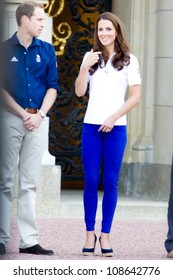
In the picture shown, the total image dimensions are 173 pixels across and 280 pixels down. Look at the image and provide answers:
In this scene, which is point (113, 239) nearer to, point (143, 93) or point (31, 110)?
point (31, 110)

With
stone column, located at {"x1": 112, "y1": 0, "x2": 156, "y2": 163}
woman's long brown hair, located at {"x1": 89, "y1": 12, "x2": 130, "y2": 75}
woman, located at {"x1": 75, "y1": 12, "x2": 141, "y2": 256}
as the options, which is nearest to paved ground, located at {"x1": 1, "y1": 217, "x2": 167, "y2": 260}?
woman, located at {"x1": 75, "y1": 12, "x2": 141, "y2": 256}

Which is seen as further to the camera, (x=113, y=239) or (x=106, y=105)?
(x=113, y=239)

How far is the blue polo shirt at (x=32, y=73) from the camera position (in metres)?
6.62

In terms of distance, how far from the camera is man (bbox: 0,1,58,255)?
21.4 feet

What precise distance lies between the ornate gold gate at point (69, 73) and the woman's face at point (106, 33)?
16.3 ft

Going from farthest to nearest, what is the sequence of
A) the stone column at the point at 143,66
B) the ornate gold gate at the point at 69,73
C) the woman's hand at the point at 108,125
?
the ornate gold gate at the point at 69,73, the stone column at the point at 143,66, the woman's hand at the point at 108,125

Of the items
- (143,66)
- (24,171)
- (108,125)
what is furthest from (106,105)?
(143,66)

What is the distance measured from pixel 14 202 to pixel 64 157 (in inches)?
79.1

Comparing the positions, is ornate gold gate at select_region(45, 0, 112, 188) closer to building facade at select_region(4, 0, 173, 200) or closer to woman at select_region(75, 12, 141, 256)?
building facade at select_region(4, 0, 173, 200)

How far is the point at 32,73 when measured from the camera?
21.9 feet

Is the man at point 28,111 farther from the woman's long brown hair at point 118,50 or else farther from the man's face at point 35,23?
the woman's long brown hair at point 118,50

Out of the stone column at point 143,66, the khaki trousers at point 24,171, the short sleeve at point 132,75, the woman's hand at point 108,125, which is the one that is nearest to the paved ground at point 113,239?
the khaki trousers at point 24,171

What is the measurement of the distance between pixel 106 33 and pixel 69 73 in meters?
5.03
